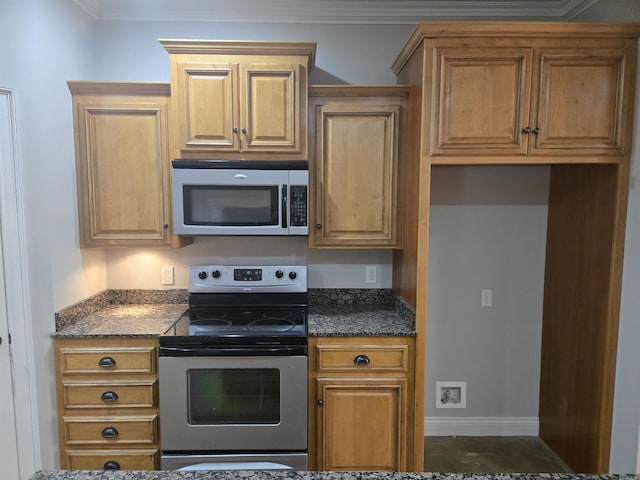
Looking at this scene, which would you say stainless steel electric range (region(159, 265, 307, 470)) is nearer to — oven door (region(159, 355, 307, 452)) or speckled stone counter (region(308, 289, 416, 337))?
oven door (region(159, 355, 307, 452))

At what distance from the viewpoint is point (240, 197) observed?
7.14ft

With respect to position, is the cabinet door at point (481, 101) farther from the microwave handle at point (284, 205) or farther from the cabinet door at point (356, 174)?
the microwave handle at point (284, 205)

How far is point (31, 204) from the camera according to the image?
190 cm

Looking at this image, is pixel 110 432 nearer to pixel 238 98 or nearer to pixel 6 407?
pixel 6 407

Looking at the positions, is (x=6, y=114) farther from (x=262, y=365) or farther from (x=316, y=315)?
(x=316, y=315)

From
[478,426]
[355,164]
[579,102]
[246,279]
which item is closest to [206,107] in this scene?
[355,164]

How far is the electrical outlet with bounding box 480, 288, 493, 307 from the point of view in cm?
259

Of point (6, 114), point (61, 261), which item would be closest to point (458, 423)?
point (61, 261)

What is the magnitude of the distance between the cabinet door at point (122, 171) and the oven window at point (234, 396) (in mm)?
835

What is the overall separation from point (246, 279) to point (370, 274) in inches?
31.7

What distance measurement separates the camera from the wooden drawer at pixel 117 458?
204 cm

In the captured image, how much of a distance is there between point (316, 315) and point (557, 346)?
150 cm

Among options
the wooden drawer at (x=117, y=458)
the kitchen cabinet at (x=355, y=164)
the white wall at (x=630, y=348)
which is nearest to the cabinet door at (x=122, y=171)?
the kitchen cabinet at (x=355, y=164)

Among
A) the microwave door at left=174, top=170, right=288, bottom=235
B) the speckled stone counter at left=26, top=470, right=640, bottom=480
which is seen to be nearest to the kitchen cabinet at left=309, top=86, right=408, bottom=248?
the microwave door at left=174, top=170, right=288, bottom=235
